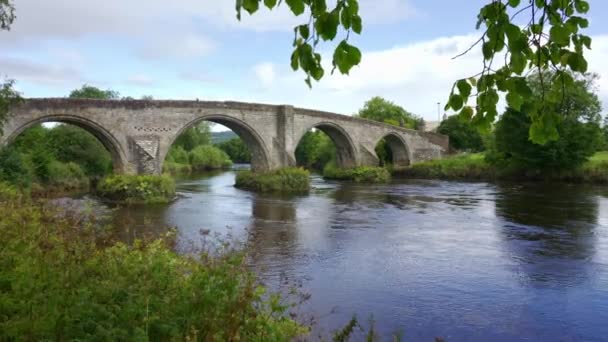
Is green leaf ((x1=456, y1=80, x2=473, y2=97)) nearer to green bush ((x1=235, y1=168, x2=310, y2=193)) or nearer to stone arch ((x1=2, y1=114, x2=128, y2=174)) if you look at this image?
stone arch ((x1=2, y1=114, x2=128, y2=174))

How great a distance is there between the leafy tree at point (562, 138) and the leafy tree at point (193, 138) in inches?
1434

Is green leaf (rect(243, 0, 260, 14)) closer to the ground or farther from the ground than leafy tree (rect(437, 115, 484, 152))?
closer to the ground

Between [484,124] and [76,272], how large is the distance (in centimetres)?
344

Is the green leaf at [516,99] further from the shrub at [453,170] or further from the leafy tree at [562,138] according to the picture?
the shrub at [453,170]

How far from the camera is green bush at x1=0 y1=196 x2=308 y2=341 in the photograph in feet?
10.5

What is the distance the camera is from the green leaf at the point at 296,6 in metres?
2.06

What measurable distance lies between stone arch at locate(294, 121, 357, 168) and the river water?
1475 centimetres

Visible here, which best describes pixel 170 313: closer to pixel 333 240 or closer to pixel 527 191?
pixel 333 240

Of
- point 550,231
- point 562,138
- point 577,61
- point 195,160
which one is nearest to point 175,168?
point 195,160

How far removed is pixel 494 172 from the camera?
31250 mm

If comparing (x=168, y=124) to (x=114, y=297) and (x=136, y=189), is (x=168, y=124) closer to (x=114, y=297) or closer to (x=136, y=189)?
(x=136, y=189)

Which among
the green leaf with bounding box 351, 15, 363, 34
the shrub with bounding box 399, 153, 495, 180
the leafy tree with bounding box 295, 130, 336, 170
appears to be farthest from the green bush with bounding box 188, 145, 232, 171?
the green leaf with bounding box 351, 15, 363, 34

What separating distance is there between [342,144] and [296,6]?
109 feet

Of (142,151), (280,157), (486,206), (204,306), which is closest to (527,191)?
(486,206)
